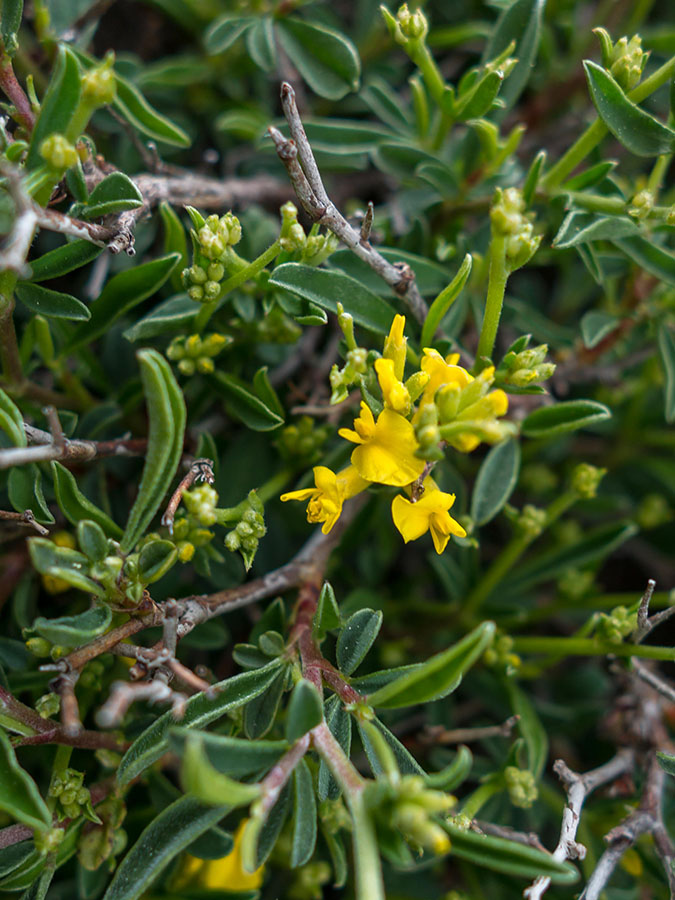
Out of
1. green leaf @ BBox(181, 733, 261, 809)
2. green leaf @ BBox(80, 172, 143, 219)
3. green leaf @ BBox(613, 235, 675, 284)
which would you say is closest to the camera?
green leaf @ BBox(181, 733, 261, 809)

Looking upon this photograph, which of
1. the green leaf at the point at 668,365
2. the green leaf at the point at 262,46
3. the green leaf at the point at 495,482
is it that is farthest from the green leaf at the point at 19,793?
the green leaf at the point at 262,46

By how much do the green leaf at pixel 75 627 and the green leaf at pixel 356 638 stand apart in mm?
432

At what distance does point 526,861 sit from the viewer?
45.2 inches

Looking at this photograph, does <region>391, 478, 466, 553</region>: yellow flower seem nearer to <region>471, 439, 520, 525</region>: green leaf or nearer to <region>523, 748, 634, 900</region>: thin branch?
<region>471, 439, 520, 525</region>: green leaf

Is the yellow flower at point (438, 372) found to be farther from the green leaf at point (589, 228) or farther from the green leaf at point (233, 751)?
the green leaf at point (233, 751)

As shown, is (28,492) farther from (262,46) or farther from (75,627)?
(262,46)

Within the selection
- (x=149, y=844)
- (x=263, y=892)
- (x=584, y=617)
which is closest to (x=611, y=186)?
(x=584, y=617)

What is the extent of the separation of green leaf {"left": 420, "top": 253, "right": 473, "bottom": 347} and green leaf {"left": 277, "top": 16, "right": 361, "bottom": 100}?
2.55ft

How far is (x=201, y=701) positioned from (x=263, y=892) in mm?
1015

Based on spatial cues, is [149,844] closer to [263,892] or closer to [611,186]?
[263,892]

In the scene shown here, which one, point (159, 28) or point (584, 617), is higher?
point (159, 28)

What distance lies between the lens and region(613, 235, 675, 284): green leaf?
1.81m

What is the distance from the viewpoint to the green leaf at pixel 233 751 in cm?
112

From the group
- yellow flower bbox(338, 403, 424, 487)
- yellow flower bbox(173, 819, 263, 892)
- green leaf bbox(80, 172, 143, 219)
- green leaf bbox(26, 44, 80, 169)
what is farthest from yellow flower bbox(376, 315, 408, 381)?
yellow flower bbox(173, 819, 263, 892)
